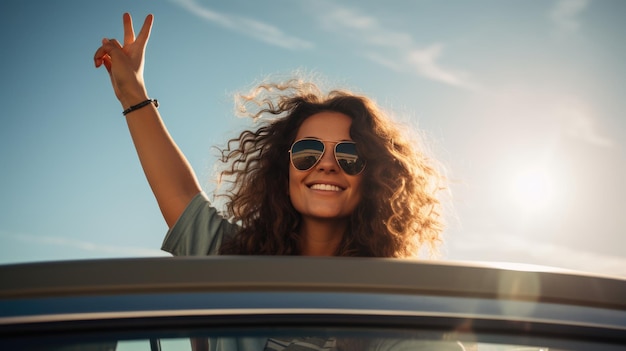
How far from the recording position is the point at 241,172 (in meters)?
4.07

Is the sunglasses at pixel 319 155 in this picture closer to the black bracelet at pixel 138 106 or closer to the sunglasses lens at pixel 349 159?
the sunglasses lens at pixel 349 159

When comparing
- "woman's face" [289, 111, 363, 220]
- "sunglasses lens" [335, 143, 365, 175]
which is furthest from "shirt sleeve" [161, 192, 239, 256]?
"sunglasses lens" [335, 143, 365, 175]

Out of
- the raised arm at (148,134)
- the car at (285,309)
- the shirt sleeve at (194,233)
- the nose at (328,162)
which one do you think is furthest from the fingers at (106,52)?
the car at (285,309)

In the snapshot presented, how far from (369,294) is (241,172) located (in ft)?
9.85

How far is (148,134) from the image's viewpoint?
11.9 feet

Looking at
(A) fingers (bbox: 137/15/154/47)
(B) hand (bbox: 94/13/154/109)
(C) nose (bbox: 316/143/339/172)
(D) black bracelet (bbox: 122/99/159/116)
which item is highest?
(A) fingers (bbox: 137/15/154/47)

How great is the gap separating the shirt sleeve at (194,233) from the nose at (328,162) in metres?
0.55

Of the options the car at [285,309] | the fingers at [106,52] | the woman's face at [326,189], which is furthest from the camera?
the fingers at [106,52]

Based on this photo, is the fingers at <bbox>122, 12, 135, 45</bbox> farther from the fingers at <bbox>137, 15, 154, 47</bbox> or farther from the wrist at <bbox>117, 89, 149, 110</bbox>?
the wrist at <bbox>117, 89, 149, 110</bbox>

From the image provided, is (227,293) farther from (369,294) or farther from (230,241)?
(230,241)

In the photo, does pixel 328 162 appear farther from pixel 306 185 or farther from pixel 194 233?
pixel 194 233

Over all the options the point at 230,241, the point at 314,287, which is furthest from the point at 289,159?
the point at 314,287

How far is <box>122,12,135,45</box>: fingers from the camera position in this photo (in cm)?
393

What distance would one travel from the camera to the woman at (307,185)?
3430 millimetres
